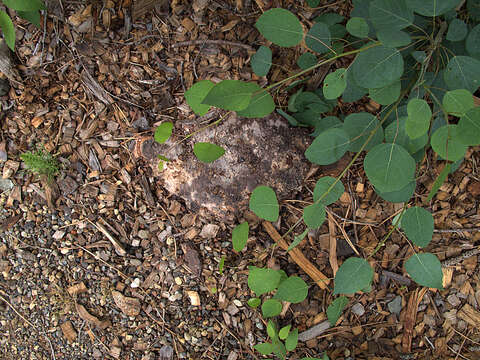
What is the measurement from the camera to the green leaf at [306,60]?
1179 millimetres

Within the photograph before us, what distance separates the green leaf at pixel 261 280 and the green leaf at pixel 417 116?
0.58 m

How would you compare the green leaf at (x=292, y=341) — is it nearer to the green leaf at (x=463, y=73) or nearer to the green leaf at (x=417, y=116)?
the green leaf at (x=417, y=116)

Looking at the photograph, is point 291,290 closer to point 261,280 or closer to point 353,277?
point 261,280

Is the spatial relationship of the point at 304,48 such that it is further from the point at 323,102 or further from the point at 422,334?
the point at 422,334

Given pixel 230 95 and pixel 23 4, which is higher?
pixel 23 4

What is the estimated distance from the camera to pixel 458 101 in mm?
892

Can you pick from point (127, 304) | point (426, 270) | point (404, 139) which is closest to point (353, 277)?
point (426, 270)

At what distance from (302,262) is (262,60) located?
733 mm

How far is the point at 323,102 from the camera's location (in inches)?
49.3

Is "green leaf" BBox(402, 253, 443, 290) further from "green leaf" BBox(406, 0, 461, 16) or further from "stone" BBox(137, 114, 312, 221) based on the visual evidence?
"green leaf" BBox(406, 0, 461, 16)

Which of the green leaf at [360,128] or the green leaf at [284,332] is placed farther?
the green leaf at [284,332]

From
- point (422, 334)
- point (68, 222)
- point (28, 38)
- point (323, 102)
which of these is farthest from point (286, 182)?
point (28, 38)

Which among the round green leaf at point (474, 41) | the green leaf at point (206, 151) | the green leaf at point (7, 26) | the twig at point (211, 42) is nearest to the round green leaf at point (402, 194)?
the round green leaf at point (474, 41)

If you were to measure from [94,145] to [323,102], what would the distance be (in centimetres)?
88
